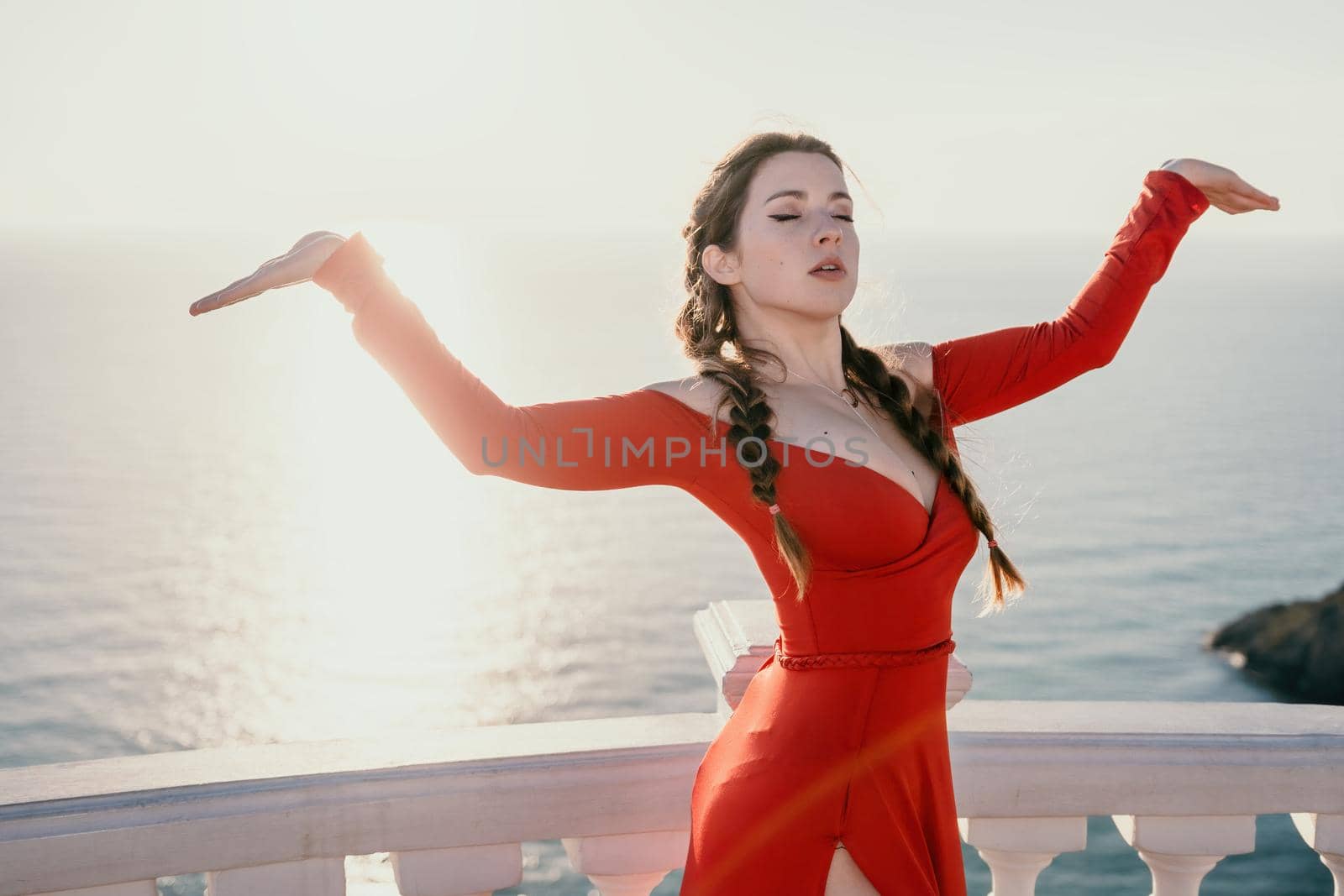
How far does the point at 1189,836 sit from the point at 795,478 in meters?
1.00

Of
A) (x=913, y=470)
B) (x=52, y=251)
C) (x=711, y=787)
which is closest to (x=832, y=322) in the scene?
(x=913, y=470)

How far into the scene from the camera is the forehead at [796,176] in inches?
77.0

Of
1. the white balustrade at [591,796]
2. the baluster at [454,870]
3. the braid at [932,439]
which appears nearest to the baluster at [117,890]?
the white balustrade at [591,796]

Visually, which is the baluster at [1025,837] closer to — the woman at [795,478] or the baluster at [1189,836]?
the baluster at [1189,836]

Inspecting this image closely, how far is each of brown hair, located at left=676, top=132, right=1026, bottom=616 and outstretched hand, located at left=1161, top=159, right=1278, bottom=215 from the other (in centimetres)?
60

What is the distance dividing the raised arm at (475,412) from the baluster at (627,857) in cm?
64

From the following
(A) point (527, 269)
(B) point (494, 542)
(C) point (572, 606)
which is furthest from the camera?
(A) point (527, 269)

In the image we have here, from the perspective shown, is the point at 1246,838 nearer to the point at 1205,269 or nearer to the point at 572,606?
the point at 572,606

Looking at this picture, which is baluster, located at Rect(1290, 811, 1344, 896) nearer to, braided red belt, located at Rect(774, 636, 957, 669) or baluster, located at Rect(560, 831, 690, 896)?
braided red belt, located at Rect(774, 636, 957, 669)

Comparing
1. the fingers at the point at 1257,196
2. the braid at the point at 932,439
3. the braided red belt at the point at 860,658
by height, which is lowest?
the braided red belt at the point at 860,658

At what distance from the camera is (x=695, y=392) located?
6.16 ft

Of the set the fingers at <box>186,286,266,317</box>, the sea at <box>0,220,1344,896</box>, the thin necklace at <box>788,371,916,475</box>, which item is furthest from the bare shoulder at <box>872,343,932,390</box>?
the sea at <box>0,220,1344,896</box>

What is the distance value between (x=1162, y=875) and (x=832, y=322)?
1160 mm

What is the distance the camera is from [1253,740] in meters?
2.10
